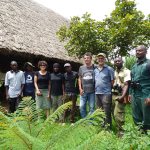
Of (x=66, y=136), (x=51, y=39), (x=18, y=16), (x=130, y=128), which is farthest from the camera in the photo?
(x=51, y=39)

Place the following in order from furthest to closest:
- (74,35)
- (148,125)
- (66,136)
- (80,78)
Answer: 1. (74,35)
2. (80,78)
3. (148,125)
4. (66,136)

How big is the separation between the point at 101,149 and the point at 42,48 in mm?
10230

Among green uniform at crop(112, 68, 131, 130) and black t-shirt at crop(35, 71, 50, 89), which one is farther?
black t-shirt at crop(35, 71, 50, 89)

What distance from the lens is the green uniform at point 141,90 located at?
16.3ft

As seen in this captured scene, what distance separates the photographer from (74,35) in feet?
36.9

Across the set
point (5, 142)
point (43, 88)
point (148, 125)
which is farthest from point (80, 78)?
point (5, 142)

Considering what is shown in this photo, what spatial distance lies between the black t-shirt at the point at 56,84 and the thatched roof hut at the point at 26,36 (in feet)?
7.38

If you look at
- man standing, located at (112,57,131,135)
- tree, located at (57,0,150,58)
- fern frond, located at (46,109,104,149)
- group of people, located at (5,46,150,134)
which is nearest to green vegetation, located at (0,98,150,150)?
fern frond, located at (46,109,104,149)

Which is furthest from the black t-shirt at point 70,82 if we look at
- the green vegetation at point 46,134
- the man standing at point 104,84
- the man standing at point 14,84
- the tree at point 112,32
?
the green vegetation at point 46,134

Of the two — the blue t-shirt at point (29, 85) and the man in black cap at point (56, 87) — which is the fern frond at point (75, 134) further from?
the blue t-shirt at point (29, 85)

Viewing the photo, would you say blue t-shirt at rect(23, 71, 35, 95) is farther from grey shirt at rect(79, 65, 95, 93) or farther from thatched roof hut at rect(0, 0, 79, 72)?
thatched roof hut at rect(0, 0, 79, 72)

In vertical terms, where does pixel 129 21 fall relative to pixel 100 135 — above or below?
above

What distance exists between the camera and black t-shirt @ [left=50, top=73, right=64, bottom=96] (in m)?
7.11

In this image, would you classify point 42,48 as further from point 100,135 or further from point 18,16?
point 100,135
